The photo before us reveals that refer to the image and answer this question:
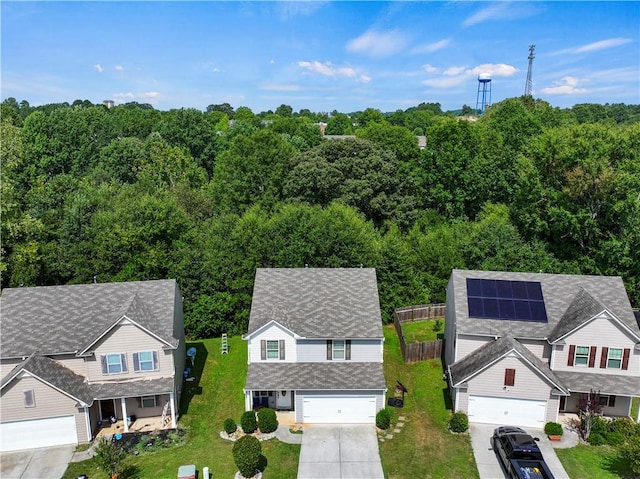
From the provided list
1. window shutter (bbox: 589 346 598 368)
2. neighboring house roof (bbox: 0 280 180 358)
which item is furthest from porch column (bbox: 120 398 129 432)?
window shutter (bbox: 589 346 598 368)

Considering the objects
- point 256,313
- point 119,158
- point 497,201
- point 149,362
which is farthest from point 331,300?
point 119,158

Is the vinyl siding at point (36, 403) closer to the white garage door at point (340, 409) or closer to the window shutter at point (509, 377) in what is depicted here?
the white garage door at point (340, 409)

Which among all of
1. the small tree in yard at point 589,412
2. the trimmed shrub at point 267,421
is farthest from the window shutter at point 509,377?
the trimmed shrub at point 267,421

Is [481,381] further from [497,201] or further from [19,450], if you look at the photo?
[497,201]

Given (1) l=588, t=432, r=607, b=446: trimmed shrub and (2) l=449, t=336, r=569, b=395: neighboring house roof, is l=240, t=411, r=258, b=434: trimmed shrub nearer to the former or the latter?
(2) l=449, t=336, r=569, b=395: neighboring house roof

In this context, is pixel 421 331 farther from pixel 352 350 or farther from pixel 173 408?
pixel 173 408
